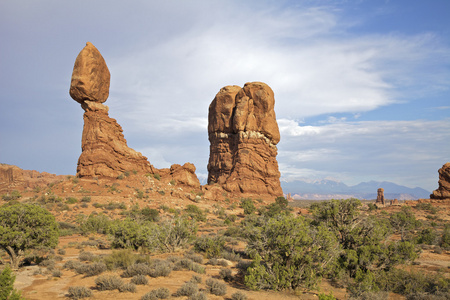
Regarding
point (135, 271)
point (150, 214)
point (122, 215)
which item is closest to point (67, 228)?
point (122, 215)

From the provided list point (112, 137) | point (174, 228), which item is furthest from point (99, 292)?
point (112, 137)

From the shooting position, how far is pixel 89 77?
36781 millimetres

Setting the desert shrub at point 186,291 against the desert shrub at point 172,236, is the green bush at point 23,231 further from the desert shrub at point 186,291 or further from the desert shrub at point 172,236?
the desert shrub at point 186,291

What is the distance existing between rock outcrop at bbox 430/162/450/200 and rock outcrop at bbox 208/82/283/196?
27966 mm

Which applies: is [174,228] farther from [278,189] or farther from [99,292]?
[278,189]

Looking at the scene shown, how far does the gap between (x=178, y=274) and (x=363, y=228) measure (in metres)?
7.99

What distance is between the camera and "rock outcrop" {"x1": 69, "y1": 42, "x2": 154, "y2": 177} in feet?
120

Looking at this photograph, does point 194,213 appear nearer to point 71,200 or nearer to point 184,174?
point 184,174

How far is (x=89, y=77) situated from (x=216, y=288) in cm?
3590

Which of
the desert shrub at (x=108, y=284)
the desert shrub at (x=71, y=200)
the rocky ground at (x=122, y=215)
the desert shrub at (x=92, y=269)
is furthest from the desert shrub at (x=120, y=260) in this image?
the desert shrub at (x=71, y=200)

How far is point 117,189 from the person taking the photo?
3650cm

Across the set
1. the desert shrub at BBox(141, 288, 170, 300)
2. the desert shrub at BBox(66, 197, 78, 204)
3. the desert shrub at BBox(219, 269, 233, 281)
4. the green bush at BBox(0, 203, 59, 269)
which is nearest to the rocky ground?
the desert shrub at BBox(66, 197, 78, 204)

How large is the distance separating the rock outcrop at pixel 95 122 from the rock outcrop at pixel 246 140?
1945 centimetres

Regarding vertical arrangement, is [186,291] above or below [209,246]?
above
